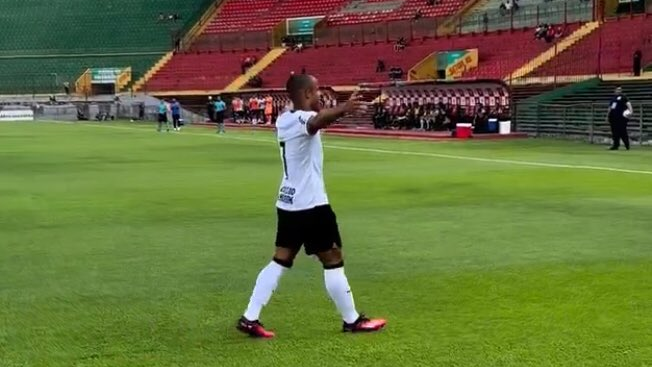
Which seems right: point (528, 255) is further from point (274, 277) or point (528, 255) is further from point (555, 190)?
point (555, 190)

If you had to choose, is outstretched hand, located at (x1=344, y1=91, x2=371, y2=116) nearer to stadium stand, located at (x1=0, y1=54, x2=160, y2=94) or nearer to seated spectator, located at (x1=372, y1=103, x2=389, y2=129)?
seated spectator, located at (x1=372, y1=103, x2=389, y2=129)

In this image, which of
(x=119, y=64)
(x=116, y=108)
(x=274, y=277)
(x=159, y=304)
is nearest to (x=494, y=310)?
(x=274, y=277)

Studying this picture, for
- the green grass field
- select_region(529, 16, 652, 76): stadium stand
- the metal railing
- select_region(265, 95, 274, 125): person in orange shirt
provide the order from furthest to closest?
select_region(265, 95, 274, 125): person in orange shirt
select_region(529, 16, 652, 76): stadium stand
the metal railing
the green grass field

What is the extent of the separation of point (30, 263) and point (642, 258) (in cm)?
604

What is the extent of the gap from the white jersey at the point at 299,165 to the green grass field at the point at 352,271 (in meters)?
0.96

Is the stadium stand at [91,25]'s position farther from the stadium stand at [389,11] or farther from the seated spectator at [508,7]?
the seated spectator at [508,7]


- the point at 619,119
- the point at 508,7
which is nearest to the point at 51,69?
the point at 508,7

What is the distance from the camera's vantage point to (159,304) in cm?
834

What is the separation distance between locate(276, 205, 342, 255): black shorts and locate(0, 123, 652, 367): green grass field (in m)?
0.66

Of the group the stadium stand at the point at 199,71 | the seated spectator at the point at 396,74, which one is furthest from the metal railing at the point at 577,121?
the stadium stand at the point at 199,71

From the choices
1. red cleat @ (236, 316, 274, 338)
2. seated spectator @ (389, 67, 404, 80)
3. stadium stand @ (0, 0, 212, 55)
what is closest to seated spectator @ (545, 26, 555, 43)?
seated spectator @ (389, 67, 404, 80)

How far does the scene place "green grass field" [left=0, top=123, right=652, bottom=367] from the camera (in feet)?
22.5

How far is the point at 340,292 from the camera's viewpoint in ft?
23.4

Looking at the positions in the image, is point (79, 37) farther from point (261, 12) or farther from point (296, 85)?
point (296, 85)
